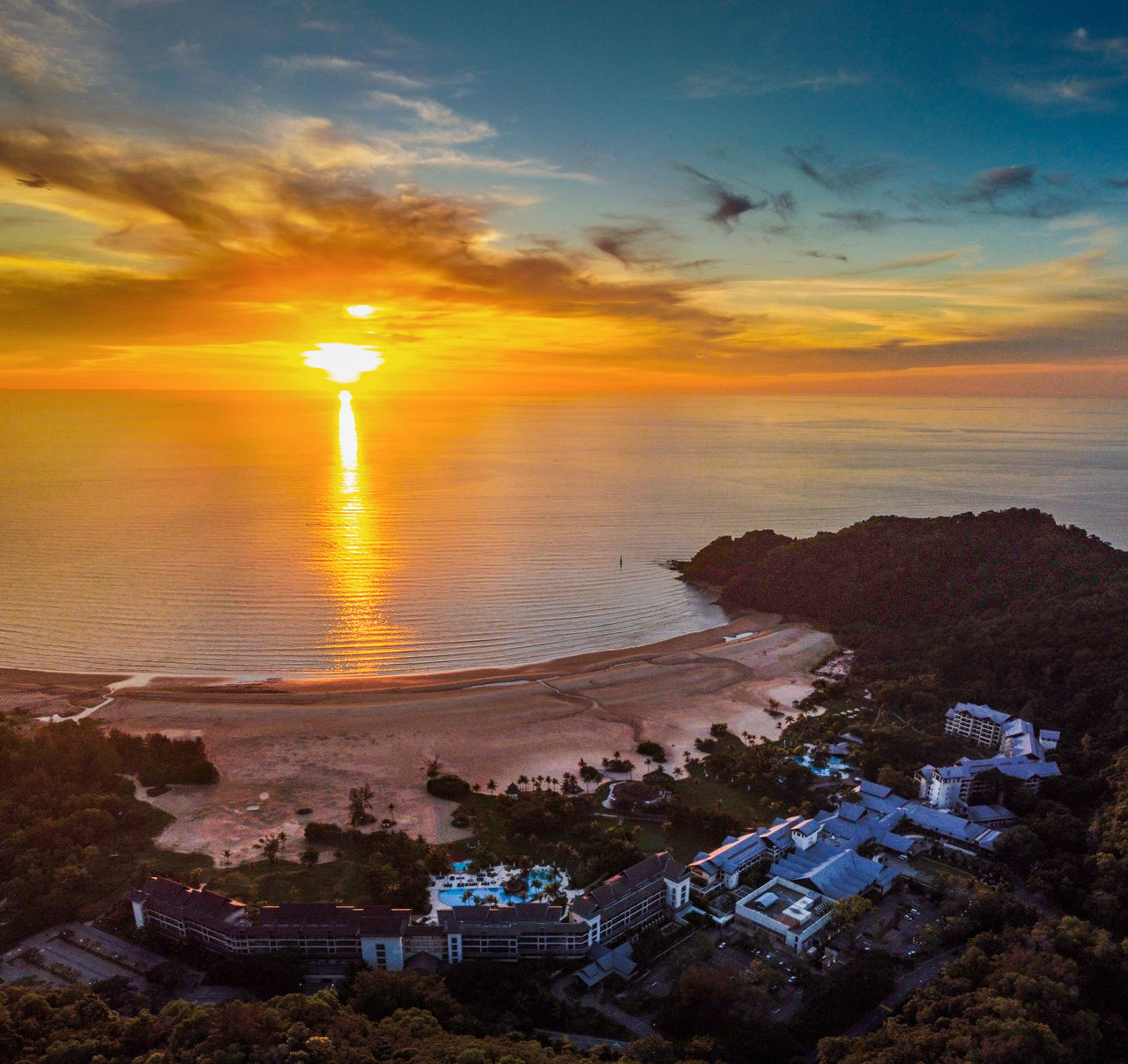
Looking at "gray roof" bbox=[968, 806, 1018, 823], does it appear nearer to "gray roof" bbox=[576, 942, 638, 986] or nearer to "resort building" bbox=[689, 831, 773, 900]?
"resort building" bbox=[689, 831, 773, 900]

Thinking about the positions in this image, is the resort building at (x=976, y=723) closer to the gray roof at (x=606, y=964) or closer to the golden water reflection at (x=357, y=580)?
the gray roof at (x=606, y=964)

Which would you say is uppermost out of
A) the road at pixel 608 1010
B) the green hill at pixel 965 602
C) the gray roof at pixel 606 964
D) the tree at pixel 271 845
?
the green hill at pixel 965 602

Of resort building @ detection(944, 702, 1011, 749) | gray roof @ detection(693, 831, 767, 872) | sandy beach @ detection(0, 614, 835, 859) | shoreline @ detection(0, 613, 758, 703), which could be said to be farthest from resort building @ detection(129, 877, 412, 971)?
resort building @ detection(944, 702, 1011, 749)

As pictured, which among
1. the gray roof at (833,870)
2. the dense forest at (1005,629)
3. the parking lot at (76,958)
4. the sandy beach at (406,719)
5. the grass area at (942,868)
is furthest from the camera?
the sandy beach at (406,719)

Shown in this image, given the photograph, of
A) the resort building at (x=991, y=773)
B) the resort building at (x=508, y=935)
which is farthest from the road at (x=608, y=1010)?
the resort building at (x=991, y=773)

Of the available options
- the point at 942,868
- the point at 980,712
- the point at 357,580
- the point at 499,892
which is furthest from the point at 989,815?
the point at 357,580

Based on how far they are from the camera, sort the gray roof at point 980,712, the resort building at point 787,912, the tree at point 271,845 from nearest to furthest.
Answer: the resort building at point 787,912, the tree at point 271,845, the gray roof at point 980,712

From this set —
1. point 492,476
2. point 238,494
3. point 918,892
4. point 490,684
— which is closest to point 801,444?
point 492,476

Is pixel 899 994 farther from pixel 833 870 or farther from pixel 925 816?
pixel 925 816
